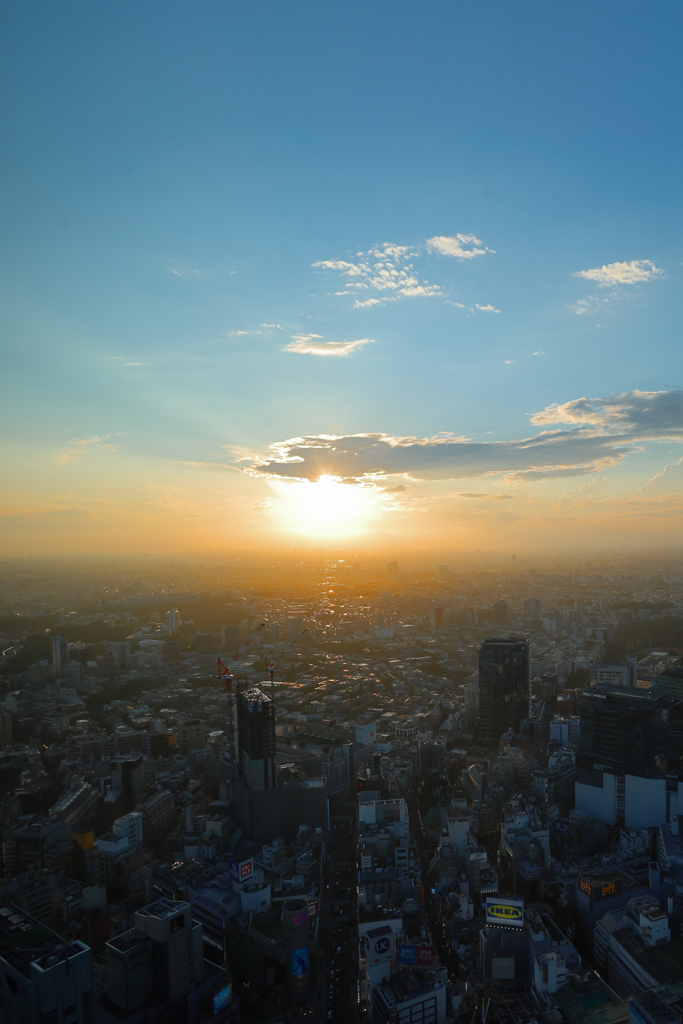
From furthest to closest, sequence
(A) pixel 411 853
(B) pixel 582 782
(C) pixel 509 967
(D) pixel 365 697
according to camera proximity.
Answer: (D) pixel 365 697, (B) pixel 582 782, (A) pixel 411 853, (C) pixel 509 967

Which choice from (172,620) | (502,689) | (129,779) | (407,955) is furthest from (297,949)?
(172,620)

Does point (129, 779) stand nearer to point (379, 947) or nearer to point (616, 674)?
point (379, 947)

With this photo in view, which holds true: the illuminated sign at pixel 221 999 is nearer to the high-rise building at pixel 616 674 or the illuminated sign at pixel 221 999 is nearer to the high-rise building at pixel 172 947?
the high-rise building at pixel 172 947

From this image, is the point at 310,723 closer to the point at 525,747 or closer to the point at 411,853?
the point at 525,747

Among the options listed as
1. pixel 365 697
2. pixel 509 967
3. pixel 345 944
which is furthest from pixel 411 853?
pixel 365 697

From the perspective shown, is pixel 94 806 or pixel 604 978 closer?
pixel 604 978
